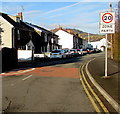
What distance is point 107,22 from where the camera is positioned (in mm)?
11242

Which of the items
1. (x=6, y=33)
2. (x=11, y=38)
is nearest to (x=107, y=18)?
(x=11, y=38)

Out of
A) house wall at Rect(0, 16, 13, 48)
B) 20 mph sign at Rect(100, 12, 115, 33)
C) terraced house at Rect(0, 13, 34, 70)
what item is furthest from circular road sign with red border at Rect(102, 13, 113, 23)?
house wall at Rect(0, 16, 13, 48)

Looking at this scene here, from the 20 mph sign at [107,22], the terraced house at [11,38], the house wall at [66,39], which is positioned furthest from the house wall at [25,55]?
the house wall at [66,39]

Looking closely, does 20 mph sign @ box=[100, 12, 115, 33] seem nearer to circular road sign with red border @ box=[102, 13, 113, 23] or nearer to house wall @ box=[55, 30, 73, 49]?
circular road sign with red border @ box=[102, 13, 113, 23]

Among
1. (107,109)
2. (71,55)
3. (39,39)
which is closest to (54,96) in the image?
(107,109)

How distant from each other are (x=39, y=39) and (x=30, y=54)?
19731 millimetres

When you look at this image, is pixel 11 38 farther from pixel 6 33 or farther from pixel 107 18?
pixel 107 18

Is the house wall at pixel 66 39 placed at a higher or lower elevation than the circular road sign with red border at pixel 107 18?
higher

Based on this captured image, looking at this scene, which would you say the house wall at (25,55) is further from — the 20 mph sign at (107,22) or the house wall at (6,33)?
the 20 mph sign at (107,22)

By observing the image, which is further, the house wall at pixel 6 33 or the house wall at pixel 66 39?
the house wall at pixel 66 39

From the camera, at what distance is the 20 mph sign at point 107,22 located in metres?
11.2

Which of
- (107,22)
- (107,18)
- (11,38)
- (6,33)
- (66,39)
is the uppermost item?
(66,39)

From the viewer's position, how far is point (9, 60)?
19.4m

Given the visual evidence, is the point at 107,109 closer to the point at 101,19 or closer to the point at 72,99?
the point at 72,99
